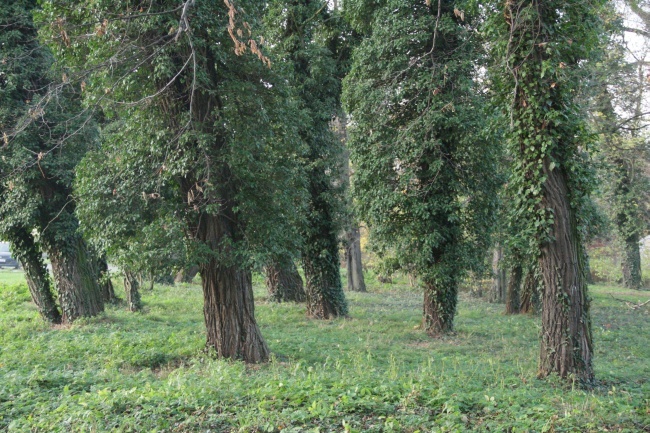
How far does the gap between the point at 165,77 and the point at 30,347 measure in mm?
5692

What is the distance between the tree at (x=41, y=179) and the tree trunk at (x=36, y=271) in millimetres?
22

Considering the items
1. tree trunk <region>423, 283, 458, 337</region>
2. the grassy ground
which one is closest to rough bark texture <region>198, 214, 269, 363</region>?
the grassy ground

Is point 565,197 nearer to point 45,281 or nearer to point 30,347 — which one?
point 30,347

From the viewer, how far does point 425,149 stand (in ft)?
40.2

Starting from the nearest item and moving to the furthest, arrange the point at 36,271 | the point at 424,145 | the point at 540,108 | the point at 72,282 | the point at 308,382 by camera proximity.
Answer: the point at 308,382 < the point at 540,108 < the point at 424,145 < the point at 72,282 < the point at 36,271

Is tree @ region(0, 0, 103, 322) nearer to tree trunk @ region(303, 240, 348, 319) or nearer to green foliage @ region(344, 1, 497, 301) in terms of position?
tree trunk @ region(303, 240, 348, 319)

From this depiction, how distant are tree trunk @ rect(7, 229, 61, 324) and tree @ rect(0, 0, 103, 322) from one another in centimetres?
2

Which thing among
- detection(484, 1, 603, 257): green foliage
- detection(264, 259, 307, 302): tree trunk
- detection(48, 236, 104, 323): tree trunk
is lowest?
detection(264, 259, 307, 302): tree trunk

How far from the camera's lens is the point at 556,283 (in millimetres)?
7375

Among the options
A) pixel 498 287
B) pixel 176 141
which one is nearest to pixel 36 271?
pixel 176 141

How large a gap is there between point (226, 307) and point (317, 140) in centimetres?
656

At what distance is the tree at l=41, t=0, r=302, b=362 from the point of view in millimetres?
8641

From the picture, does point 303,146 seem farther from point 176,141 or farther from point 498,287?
point 498,287

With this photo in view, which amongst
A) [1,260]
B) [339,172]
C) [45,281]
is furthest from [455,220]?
[1,260]
